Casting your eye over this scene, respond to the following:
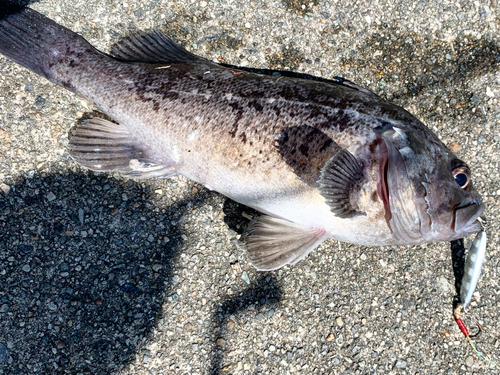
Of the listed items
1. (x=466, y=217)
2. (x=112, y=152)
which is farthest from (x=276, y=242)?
(x=112, y=152)

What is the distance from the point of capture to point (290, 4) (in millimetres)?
3646

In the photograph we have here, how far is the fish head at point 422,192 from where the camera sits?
8.63ft

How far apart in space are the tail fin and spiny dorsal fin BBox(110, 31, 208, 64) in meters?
0.30

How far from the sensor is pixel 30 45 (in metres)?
3.15

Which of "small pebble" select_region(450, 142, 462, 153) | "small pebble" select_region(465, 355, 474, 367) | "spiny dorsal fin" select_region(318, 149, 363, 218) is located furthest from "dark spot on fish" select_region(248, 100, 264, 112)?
"small pebble" select_region(465, 355, 474, 367)

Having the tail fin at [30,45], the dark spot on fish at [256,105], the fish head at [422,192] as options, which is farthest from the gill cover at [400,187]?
the tail fin at [30,45]

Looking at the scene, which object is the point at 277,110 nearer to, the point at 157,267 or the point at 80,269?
the point at 157,267

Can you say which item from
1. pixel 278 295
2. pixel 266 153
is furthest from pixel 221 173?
pixel 278 295

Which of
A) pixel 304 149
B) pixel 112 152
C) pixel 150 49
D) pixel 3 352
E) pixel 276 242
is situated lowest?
pixel 3 352

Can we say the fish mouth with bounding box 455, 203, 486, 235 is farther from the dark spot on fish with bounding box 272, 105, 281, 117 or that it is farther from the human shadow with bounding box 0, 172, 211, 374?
the human shadow with bounding box 0, 172, 211, 374

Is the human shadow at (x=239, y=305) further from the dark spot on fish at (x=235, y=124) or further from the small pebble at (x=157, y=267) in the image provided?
the dark spot on fish at (x=235, y=124)

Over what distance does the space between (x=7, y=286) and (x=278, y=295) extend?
2068 mm

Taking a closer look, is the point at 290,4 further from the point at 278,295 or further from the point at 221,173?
the point at 278,295

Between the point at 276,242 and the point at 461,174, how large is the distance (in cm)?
133
